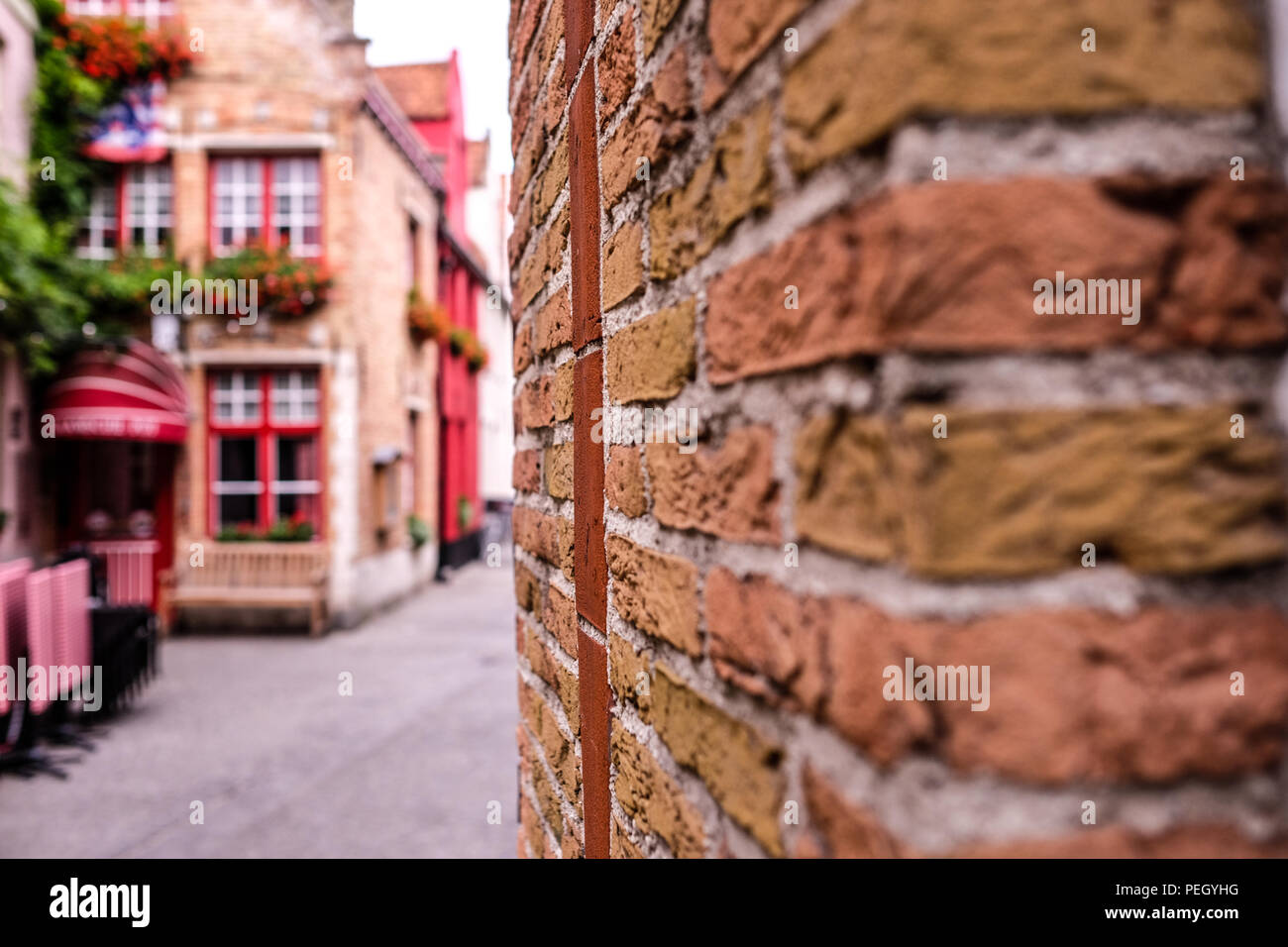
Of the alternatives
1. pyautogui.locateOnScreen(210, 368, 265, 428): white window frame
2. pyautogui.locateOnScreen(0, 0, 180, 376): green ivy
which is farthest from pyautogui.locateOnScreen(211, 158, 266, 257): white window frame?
pyautogui.locateOnScreen(210, 368, 265, 428): white window frame

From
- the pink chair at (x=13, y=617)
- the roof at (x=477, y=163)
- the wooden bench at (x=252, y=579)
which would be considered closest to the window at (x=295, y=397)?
the wooden bench at (x=252, y=579)

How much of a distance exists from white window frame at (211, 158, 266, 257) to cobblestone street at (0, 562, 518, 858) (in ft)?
17.5

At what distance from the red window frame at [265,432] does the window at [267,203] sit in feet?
5.04

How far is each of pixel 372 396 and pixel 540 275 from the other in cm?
1183

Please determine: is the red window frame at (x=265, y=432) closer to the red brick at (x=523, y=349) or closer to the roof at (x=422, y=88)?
the roof at (x=422, y=88)

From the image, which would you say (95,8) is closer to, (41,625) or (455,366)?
(455,366)

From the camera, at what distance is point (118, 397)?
10.8 meters

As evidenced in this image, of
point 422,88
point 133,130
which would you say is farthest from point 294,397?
point 422,88

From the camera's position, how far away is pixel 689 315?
0.89 meters

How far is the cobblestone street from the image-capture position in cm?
482

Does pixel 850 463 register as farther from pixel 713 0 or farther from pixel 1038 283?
pixel 713 0

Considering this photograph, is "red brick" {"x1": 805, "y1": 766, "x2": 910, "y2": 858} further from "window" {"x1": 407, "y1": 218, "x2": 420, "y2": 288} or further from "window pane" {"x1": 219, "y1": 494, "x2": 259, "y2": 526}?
"window" {"x1": 407, "y1": 218, "x2": 420, "y2": 288}
